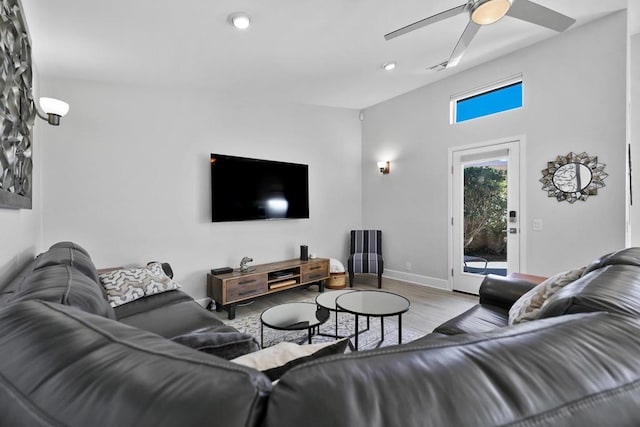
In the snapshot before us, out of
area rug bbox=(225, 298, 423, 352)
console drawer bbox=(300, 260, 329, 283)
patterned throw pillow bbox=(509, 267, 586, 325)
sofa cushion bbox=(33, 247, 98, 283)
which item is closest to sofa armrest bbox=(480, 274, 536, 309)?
patterned throw pillow bbox=(509, 267, 586, 325)

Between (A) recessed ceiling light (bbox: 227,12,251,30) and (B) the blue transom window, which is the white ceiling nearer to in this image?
(A) recessed ceiling light (bbox: 227,12,251,30)

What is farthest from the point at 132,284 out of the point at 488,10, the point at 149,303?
the point at 488,10

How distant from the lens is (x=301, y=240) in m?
4.30

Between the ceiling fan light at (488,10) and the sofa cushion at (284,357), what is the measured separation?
2.21m

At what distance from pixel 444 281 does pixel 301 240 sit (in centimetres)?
209

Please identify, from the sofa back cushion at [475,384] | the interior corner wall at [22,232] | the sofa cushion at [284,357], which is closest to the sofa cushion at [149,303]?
the interior corner wall at [22,232]

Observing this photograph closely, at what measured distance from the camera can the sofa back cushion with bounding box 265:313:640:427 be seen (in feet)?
1.19

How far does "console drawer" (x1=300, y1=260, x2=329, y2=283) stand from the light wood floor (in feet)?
0.76

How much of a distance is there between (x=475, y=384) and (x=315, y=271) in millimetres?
3588

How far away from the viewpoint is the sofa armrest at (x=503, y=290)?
1.92 m

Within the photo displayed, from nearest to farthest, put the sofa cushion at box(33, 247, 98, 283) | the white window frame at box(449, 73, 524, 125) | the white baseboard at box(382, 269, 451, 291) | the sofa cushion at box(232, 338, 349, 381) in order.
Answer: the sofa cushion at box(232, 338, 349, 381), the sofa cushion at box(33, 247, 98, 283), the white window frame at box(449, 73, 524, 125), the white baseboard at box(382, 269, 451, 291)

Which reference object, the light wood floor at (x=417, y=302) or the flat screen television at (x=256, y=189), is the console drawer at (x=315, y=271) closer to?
the light wood floor at (x=417, y=302)

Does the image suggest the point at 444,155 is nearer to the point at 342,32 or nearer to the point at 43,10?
the point at 342,32

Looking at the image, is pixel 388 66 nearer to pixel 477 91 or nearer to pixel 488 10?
pixel 477 91
